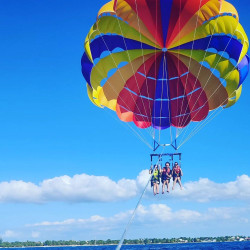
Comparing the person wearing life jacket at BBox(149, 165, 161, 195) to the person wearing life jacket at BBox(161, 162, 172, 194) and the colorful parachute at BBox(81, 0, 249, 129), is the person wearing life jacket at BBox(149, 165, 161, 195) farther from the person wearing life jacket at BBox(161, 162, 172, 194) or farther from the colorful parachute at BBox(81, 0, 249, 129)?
the colorful parachute at BBox(81, 0, 249, 129)

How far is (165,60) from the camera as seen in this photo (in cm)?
1598

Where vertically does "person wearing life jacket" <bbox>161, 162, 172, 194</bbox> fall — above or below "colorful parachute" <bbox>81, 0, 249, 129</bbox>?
below

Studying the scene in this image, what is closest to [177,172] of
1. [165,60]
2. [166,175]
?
[166,175]

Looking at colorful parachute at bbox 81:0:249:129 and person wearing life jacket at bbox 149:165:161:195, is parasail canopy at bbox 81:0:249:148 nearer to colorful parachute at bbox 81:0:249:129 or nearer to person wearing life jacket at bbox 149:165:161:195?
colorful parachute at bbox 81:0:249:129

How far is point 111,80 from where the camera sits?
53.0 ft

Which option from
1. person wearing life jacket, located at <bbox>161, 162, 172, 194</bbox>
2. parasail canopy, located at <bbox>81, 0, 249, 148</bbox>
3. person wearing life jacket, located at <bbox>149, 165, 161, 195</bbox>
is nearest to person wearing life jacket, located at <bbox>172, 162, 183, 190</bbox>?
person wearing life jacket, located at <bbox>161, 162, 172, 194</bbox>

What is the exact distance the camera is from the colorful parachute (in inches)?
570

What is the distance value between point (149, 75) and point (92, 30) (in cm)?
326

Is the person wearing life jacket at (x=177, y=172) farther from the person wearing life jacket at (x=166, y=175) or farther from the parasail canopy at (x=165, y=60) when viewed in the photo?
the parasail canopy at (x=165, y=60)

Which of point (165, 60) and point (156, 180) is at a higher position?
point (165, 60)

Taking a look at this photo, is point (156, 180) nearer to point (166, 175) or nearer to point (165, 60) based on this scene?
point (166, 175)

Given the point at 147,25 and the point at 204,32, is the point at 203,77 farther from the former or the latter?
the point at 147,25

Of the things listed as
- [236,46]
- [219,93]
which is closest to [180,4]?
[236,46]

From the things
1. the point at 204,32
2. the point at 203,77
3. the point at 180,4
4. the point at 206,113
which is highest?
the point at 180,4
